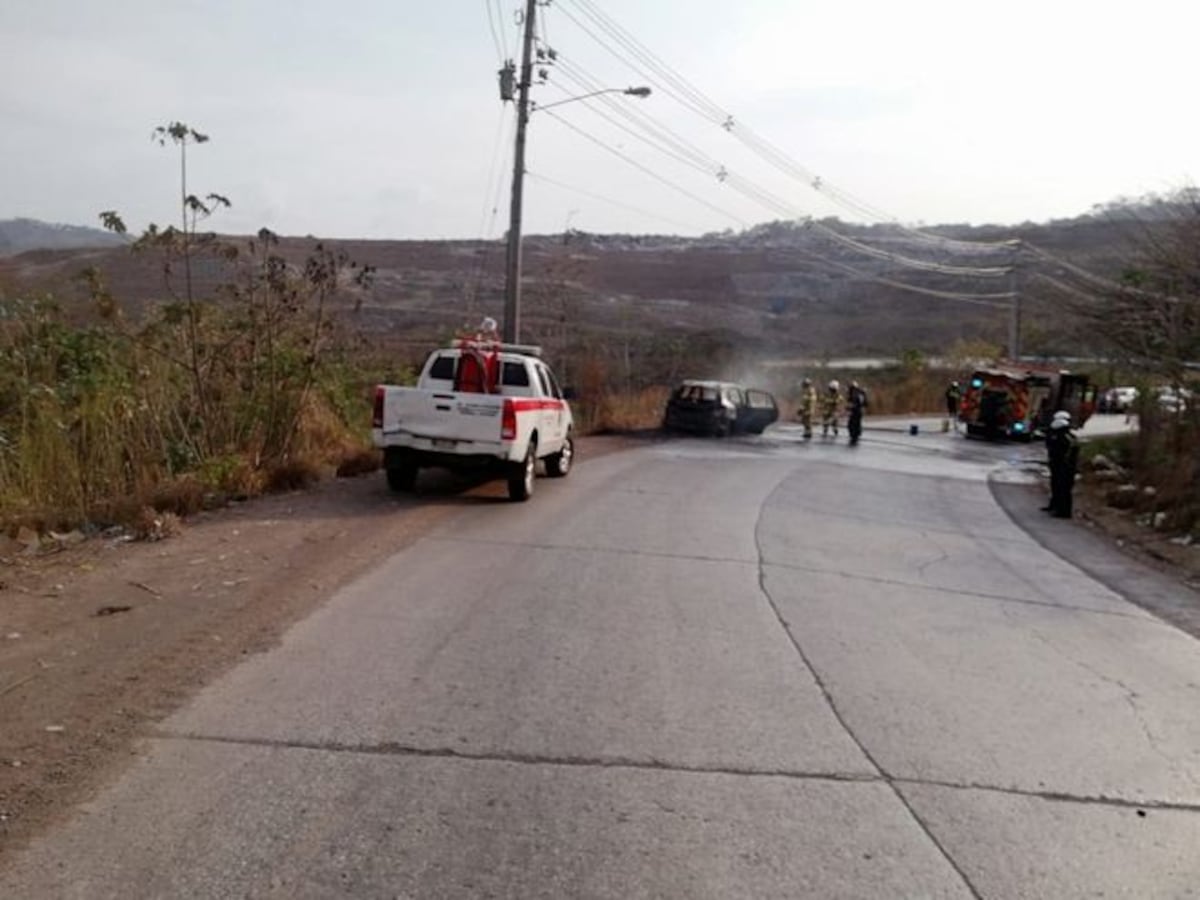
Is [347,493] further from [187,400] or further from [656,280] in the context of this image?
[656,280]

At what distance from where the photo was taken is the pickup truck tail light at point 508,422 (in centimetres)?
1407

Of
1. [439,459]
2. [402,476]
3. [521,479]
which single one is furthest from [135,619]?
[521,479]

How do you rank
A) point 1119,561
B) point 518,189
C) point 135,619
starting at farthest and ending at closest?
point 518,189
point 1119,561
point 135,619

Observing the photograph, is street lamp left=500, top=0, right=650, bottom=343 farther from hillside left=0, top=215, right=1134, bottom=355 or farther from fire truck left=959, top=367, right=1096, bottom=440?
fire truck left=959, top=367, right=1096, bottom=440

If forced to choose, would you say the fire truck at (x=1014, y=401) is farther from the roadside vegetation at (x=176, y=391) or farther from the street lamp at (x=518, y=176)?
the roadside vegetation at (x=176, y=391)

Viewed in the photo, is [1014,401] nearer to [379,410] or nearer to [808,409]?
[808,409]

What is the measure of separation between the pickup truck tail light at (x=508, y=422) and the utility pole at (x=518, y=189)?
12.2 metres

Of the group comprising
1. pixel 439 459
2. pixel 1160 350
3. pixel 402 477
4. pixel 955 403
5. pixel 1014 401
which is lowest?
pixel 402 477

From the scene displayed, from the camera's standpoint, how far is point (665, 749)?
5.56 meters

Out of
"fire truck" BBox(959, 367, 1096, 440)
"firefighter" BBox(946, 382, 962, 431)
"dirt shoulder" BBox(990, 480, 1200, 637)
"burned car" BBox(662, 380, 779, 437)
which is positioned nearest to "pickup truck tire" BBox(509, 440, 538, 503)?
"dirt shoulder" BBox(990, 480, 1200, 637)

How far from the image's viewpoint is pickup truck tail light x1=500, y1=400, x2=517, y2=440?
46.1 feet

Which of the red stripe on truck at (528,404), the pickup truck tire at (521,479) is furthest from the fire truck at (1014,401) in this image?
the pickup truck tire at (521,479)

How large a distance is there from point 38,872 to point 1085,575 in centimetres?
1089

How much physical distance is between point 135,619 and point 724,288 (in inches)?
3591
